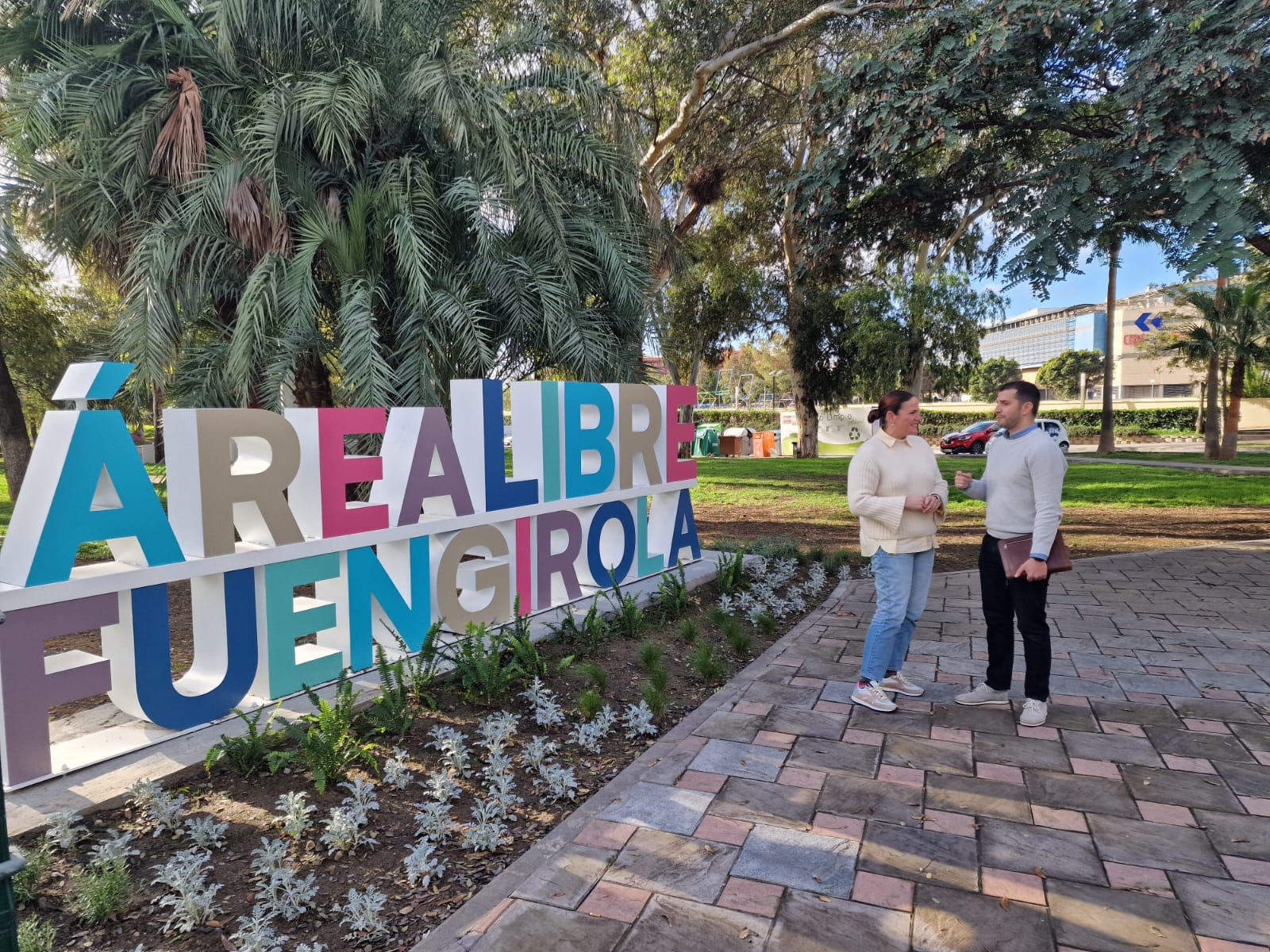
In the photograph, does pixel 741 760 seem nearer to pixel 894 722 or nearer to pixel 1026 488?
pixel 894 722

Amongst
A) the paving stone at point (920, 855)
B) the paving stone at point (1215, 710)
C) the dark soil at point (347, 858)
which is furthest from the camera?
the paving stone at point (1215, 710)

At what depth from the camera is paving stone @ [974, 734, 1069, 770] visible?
12.3 ft

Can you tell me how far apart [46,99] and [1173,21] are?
9547mm

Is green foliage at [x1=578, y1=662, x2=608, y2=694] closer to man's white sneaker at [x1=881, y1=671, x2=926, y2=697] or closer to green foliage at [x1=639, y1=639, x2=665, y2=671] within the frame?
green foliage at [x1=639, y1=639, x2=665, y2=671]

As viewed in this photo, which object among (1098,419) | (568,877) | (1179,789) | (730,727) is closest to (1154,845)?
(1179,789)

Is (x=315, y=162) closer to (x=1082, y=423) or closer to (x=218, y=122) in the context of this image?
(x=218, y=122)

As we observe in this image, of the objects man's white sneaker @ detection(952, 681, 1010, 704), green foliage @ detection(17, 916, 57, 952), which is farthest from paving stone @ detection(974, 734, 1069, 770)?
green foliage @ detection(17, 916, 57, 952)

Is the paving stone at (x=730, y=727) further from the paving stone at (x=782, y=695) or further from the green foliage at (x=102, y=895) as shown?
the green foliage at (x=102, y=895)

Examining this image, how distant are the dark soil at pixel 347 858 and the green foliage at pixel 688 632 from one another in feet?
3.26

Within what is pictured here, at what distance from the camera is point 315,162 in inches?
342

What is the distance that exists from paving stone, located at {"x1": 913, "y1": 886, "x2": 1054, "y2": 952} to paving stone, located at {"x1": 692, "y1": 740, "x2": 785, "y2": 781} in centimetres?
99

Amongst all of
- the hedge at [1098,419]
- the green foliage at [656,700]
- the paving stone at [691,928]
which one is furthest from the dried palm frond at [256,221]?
the hedge at [1098,419]

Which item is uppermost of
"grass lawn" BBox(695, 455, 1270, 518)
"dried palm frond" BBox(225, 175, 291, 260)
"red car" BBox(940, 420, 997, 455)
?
"dried palm frond" BBox(225, 175, 291, 260)

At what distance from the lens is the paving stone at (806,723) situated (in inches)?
161
